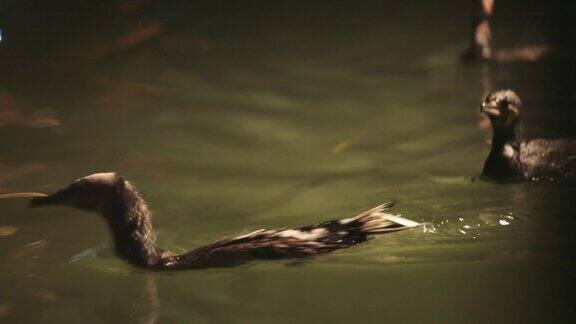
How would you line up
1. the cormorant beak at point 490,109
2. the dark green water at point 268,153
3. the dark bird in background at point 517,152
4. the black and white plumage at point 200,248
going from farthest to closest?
the dark bird in background at point 517,152 < the cormorant beak at point 490,109 < the dark green water at point 268,153 < the black and white plumage at point 200,248

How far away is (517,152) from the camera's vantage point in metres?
6.59

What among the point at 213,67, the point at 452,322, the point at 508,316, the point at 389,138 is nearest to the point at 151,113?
the point at 213,67

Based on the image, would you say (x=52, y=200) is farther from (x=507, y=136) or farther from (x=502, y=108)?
(x=507, y=136)

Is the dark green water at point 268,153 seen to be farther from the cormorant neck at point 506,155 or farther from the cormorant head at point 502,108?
the cormorant head at point 502,108

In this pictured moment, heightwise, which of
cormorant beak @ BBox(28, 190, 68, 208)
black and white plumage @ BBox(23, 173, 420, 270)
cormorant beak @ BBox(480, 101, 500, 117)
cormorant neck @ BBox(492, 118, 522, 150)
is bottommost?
black and white plumage @ BBox(23, 173, 420, 270)

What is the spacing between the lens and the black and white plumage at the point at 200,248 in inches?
198

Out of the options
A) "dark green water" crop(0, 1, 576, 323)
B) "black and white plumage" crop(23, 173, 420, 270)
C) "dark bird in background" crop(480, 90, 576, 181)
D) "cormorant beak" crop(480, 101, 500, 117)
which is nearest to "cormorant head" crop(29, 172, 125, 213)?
"black and white plumage" crop(23, 173, 420, 270)

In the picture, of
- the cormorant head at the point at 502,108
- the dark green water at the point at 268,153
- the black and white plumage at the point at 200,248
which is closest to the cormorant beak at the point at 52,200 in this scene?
the black and white plumage at the point at 200,248

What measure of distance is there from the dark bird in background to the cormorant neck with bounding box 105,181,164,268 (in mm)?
3242

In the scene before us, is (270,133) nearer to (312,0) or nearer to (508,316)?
(312,0)

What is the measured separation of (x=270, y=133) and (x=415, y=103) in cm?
164

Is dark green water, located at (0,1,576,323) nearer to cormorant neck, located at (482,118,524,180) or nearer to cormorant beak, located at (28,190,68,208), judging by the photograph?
cormorant neck, located at (482,118,524,180)

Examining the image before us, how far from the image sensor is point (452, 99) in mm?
7637

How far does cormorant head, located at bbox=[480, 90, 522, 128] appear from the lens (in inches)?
248
